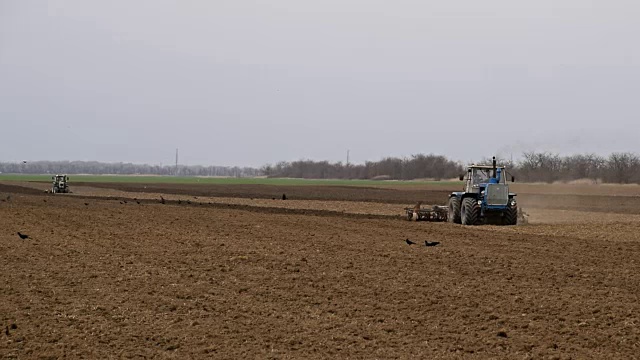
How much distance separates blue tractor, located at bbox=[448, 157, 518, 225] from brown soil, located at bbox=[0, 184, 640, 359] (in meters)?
4.18

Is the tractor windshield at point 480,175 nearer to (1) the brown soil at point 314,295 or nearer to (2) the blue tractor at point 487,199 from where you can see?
(2) the blue tractor at point 487,199

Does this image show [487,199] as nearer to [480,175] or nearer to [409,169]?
[480,175]

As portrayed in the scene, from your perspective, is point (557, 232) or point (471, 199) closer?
point (557, 232)

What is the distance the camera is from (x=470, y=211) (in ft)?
87.4

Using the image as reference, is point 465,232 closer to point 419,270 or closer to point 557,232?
point 557,232

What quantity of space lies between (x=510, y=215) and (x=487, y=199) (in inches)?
47.9

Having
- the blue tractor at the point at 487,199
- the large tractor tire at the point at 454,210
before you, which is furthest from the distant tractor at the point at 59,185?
the blue tractor at the point at 487,199

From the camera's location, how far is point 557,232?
24688mm

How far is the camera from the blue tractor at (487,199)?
26.7 meters

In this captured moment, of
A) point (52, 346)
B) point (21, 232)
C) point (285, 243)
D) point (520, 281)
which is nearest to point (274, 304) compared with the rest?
point (52, 346)

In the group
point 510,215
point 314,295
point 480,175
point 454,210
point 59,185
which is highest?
point 480,175

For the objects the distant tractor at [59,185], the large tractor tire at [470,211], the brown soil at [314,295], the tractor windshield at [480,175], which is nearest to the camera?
the brown soil at [314,295]

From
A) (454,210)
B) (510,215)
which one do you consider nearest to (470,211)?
(510,215)

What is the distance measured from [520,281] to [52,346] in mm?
8578
